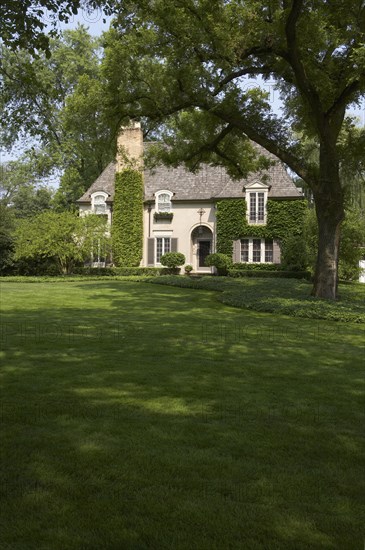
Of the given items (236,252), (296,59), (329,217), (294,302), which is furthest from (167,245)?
(296,59)

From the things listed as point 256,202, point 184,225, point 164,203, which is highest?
point 164,203

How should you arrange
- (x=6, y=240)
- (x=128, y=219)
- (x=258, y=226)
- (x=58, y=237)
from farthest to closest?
(x=128, y=219)
(x=258, y=226)
(x=6, y=240)
(x=58, y=237)

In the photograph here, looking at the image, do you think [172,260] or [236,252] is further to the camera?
[236,252]

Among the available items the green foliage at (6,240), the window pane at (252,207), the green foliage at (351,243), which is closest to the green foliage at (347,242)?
the green foliage at (351,243)

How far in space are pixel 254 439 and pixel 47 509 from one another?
1.87 m

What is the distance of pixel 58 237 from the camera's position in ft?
93.2

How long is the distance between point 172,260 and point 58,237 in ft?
27.3

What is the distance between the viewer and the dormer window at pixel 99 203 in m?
35.0

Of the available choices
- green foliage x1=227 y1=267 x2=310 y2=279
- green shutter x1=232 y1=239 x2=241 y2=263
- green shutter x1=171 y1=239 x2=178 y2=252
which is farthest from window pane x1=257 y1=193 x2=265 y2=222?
green shutter x1=171 y1=239 x2=178 y2=252

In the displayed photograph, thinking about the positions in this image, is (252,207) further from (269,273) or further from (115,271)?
(115,271)

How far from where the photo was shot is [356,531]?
8.73 ft

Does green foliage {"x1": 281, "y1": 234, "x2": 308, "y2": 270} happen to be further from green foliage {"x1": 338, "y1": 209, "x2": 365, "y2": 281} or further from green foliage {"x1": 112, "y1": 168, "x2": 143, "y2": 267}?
green foliage {"x1": 112, "y1": 168, "x2": 143, "y2": 267}

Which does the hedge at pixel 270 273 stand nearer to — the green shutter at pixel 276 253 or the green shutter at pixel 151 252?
the green shutter at pixel 276 253

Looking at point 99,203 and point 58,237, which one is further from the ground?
point 99,203
